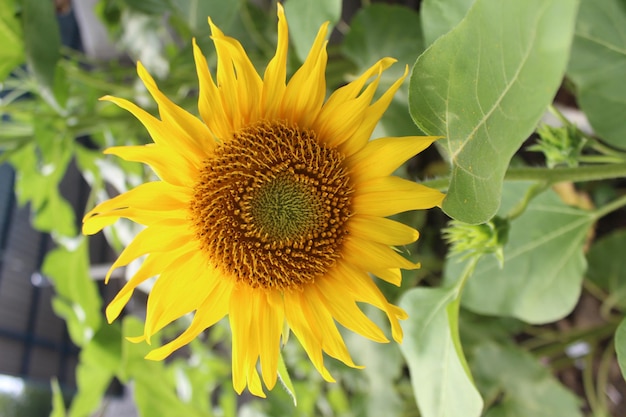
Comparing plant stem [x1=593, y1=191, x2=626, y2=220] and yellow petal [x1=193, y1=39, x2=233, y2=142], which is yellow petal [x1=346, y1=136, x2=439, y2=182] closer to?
yellow petal [x1=193, y1=39, x2=233, y2=142]

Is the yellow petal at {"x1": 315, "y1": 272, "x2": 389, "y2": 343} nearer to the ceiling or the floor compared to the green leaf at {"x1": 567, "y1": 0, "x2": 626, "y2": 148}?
nearer to the floor

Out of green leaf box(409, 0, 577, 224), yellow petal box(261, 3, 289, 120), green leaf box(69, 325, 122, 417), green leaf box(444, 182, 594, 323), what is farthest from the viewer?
green leaf box(69, 325, 122, 417)

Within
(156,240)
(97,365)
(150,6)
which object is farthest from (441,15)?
(97,365)

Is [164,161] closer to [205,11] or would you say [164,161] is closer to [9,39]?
[205,11]

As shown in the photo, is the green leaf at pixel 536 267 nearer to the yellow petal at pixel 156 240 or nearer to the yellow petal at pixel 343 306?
the yellow petal at pixel 343 306

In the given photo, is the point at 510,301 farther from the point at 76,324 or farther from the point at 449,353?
the point at 76,324

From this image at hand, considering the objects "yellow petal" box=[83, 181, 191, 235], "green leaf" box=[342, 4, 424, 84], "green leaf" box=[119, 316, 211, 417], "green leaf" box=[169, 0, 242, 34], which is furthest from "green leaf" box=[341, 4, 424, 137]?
"green leaf" box=[119, 316, 211, 417]

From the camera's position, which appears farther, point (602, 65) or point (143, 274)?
point (602, 65)
